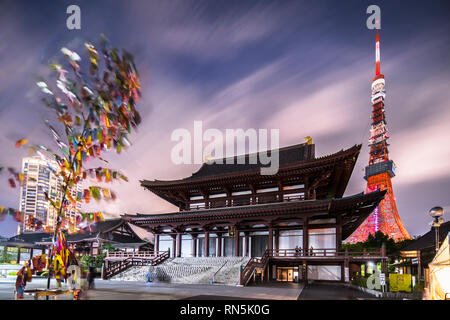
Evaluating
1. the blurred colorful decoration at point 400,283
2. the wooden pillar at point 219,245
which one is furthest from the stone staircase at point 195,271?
the blurred colorful decoration at point 400,283

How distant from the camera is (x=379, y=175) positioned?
70.7m

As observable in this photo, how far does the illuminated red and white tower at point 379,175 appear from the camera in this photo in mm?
59281

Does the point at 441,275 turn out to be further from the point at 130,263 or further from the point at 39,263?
the point at 130,263

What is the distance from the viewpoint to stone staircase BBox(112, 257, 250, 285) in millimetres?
20422

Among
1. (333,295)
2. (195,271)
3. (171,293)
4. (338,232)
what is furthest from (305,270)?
(171,293)

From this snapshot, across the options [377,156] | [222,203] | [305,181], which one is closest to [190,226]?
[222,203]

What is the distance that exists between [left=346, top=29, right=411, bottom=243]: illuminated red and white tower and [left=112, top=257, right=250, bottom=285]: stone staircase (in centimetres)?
4117

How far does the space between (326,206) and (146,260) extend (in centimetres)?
1548

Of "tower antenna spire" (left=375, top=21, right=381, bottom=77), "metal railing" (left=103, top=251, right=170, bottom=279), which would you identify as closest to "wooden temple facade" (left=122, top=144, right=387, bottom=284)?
"metal railing" (left=103, top=251, right=170, bottom=279)

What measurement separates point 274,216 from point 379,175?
55.9m

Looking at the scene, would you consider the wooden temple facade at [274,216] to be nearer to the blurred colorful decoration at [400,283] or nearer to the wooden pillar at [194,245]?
the wooden pillar at [194,245]

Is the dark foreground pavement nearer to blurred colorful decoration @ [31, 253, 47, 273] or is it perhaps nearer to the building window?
the building window
